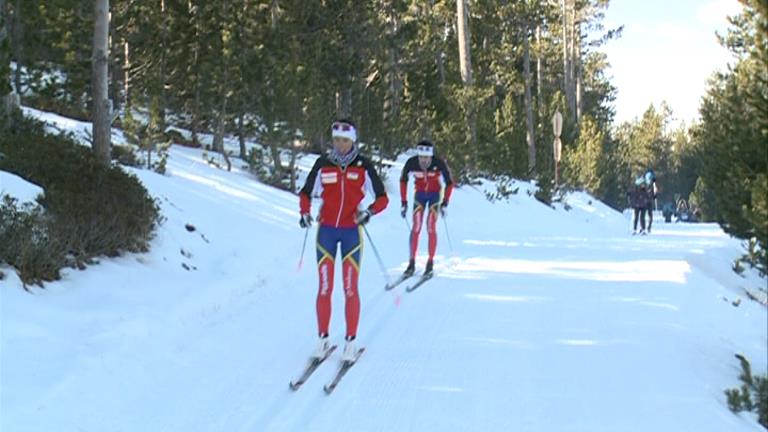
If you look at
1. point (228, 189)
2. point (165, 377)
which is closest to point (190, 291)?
point (165, 377)

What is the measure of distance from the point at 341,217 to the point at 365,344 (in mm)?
1375

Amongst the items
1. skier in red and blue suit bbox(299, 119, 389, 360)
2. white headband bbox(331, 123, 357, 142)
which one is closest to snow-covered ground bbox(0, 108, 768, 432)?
skier in red and blue suit bbox(299, 119, 389, 360)

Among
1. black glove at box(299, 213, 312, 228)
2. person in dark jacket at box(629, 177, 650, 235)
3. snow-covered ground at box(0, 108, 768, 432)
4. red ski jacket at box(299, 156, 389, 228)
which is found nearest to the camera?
snow-covered ground at box(0, 108, 768, 432)

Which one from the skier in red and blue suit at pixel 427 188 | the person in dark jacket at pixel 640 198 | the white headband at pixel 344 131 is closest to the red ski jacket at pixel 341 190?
the white headband at pixel 344 131

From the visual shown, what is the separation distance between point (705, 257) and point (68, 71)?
1672cm

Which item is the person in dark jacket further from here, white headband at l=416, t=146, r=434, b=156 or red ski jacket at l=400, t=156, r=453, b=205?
white headband at l=416, t=146, r=434, b=156

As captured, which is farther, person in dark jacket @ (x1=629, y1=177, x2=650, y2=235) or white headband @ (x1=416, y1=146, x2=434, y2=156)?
person in dark jacket @ (x1=629, y1=177, x2=650, y2=235)

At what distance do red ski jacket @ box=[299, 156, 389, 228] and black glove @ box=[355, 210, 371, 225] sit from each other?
0.05 m

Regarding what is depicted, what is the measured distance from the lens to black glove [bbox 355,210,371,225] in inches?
241

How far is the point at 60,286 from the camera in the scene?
685 centimetres

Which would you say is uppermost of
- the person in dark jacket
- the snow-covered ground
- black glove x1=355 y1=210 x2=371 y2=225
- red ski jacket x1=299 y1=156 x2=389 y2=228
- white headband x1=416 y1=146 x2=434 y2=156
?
white headband x1=416 y1=146 x2=434 y2=156

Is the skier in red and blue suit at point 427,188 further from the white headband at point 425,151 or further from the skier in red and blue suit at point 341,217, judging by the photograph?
the skier in red and blue suit at point 341,217

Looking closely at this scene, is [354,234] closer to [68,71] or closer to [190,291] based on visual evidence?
[190,291]

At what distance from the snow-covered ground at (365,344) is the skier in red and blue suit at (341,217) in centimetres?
44
